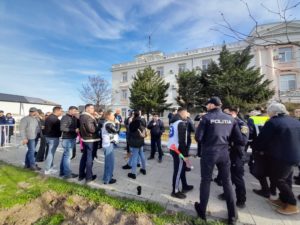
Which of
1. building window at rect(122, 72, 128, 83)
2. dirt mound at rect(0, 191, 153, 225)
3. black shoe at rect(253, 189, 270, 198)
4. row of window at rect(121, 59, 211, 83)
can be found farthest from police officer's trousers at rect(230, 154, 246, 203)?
building window at rect(122, 72, 128, 83)

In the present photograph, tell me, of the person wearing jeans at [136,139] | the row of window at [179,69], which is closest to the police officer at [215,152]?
the person wearing jeans at [136,139]

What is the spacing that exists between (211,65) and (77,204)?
20.1 meters

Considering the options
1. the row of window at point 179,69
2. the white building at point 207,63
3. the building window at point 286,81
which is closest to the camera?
the white building at point 207,63

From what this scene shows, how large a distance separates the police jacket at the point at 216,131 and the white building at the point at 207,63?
15725 mm

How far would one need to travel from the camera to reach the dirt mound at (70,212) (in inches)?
124

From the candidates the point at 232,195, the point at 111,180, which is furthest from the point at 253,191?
the point at 111,180

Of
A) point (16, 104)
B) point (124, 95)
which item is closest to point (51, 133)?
point (124, 95)

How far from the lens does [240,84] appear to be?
59.5 feet

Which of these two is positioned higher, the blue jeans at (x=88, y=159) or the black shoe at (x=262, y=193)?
the blue jeans at (x=88, y=159)

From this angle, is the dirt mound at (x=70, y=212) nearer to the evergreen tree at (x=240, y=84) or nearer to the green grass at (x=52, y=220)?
the green grass at (x=52, y=220)

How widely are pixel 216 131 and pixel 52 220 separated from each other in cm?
327

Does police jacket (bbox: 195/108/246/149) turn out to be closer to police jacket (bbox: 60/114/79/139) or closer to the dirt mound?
the dirt mound

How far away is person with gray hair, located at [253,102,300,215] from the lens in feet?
10.6

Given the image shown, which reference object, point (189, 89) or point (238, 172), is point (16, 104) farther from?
point (238, 172)
